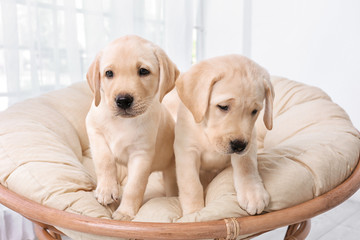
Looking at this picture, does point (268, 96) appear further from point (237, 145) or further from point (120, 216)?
point (120, 216)

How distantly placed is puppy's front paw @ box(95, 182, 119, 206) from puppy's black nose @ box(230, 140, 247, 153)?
0.58 meters

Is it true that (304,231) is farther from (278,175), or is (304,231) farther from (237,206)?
(237,206)

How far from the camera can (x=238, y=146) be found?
1381 millimetres

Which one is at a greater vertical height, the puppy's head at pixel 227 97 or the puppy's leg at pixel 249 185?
the puppy's head at pixel 227 97

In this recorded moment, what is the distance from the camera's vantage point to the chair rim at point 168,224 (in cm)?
128

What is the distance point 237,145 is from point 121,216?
0.60 m

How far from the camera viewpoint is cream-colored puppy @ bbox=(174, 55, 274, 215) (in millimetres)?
1400

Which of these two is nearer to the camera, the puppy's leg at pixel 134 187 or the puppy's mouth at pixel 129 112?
the puppy's mouth at pixel 129 112

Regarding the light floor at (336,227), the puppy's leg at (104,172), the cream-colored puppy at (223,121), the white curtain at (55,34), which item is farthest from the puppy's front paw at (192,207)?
the white curtain at (55,34)

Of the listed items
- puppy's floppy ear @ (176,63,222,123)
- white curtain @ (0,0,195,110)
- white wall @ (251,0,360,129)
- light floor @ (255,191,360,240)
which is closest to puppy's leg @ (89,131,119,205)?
puppy's floppy ear @ (176,63,222,123)

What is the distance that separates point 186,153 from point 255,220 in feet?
1.48

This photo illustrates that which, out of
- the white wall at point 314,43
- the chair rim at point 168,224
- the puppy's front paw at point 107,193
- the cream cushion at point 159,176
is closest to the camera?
the chair rim at point 168,224

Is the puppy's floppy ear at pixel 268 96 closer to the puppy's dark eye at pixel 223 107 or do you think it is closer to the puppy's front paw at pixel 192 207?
the puppy's dark eye at pixel 223 107

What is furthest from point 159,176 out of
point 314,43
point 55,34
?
point 314,43
